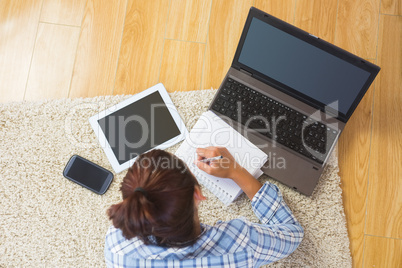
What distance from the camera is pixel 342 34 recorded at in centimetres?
111

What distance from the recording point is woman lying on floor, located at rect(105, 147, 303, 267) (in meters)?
0.57

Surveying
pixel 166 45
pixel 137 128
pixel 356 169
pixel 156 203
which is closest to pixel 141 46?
pixel 166 45

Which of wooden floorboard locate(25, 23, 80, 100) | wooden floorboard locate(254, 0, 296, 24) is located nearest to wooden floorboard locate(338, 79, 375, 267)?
wooden floorboard locate(254, 0, 296, 24)

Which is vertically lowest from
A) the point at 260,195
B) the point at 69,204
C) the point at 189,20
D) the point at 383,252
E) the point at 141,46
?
the point at 69,204

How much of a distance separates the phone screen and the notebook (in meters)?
0.25

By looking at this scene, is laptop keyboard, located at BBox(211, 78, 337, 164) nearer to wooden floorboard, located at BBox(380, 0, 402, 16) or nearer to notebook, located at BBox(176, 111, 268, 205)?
notebook, located at BBox(176, 111, 268, 205)

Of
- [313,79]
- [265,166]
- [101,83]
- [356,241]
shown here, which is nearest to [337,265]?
[356,241]

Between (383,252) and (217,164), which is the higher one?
(217,164)

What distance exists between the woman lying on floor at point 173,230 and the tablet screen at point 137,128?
0.72 feet

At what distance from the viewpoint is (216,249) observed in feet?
2.28

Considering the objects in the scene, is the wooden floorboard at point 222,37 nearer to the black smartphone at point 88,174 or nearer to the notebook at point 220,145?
the notebook at point 220,145

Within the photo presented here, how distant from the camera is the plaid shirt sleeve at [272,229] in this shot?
783 mm

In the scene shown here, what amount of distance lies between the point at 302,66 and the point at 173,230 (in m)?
0.55

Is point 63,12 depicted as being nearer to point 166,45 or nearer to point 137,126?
point 166,45
